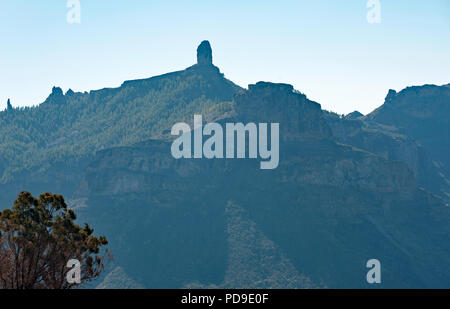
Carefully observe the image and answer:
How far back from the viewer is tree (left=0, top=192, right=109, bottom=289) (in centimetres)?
4684

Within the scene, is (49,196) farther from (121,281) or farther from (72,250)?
(121,281)

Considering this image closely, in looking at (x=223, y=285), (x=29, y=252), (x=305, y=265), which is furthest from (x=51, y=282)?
(x=305, y=265)

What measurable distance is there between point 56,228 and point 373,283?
162703mm

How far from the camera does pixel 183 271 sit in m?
196

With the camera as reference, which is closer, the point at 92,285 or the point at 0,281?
the point at 0,281

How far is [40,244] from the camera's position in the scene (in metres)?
48.7

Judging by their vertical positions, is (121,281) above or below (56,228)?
above

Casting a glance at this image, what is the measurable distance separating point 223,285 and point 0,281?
→ 463 ft

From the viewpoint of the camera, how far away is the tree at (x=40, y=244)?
154ft

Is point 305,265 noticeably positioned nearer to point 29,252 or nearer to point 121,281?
point 121,281
